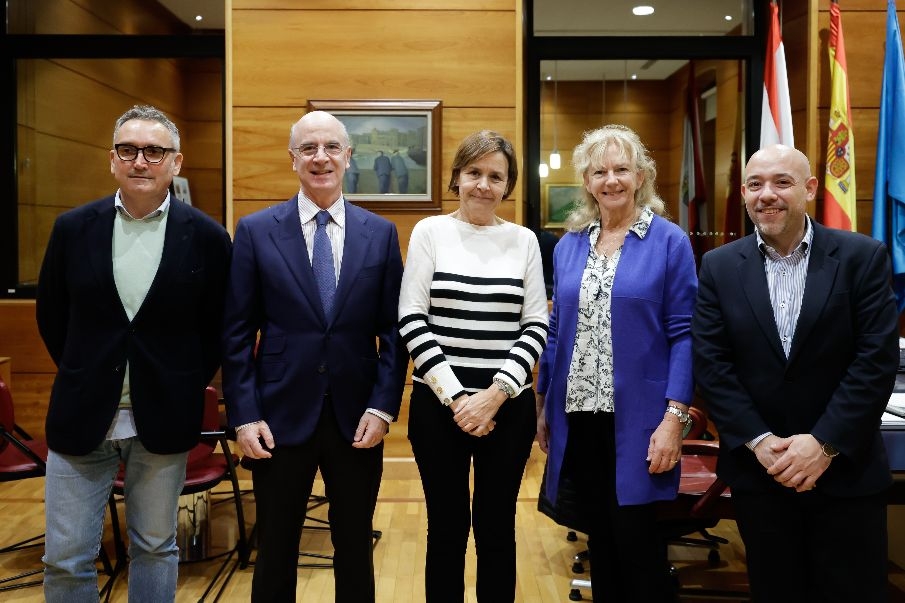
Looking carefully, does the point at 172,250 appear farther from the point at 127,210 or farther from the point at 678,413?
the point at 678,413

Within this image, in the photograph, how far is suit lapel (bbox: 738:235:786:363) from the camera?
80.0 inches

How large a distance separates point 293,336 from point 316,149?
1.64 ft

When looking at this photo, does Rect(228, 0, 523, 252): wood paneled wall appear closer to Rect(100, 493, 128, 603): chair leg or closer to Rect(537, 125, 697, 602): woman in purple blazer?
Rect(100, 493, 128, 603): chair leg

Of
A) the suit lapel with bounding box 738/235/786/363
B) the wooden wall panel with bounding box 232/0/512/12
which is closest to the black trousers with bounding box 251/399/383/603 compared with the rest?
the suit lapel with bounding box 738/235/786/363

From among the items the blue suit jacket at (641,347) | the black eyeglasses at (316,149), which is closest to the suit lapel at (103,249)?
the black eyeglasses at (316,149)

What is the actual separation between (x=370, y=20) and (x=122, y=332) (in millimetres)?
2972

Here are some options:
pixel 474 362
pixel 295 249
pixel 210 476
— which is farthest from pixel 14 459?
pixel 474 362

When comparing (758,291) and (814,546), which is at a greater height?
(758,291)

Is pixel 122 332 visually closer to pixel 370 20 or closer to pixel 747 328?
pixel 747 328

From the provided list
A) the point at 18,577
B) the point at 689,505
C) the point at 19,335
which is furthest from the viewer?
the point at 19,335

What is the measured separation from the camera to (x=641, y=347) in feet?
7.32

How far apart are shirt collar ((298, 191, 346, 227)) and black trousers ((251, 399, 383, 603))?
502 mm

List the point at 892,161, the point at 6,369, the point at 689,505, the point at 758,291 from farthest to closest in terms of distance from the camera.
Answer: the point at 6,369 → the point at 892,161 → the point at 689,505 → the point at 758,291

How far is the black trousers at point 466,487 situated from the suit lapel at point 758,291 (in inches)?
24.9
